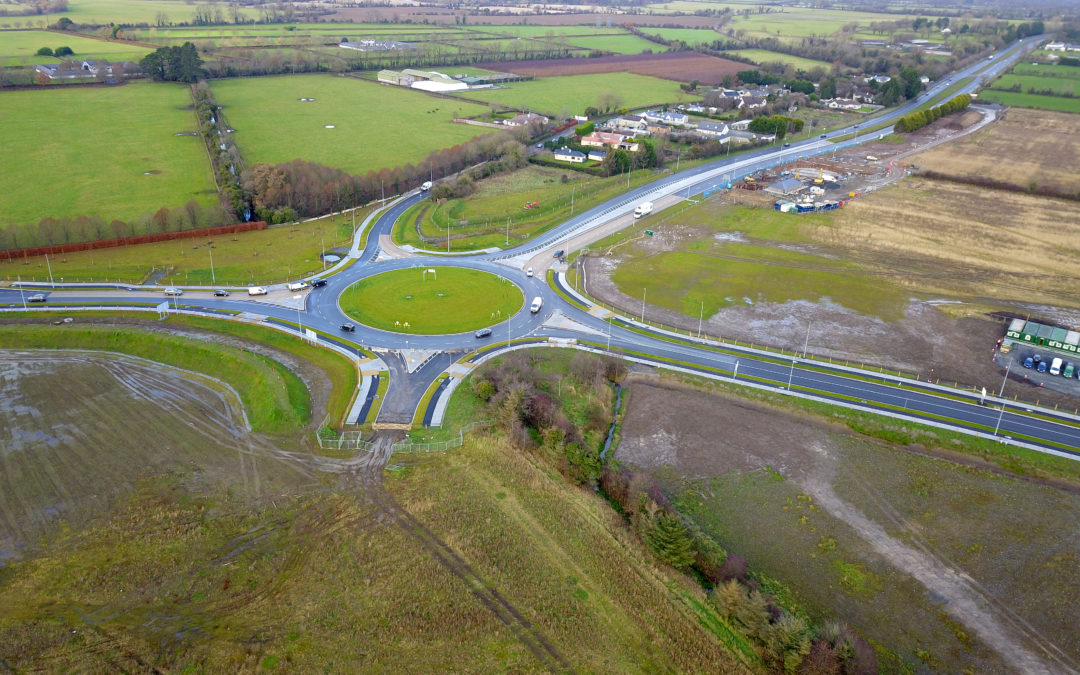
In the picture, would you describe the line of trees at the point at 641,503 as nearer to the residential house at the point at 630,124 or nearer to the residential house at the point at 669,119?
the residential house at the point at 630,124

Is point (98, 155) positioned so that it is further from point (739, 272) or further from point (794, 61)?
point (794, 61)

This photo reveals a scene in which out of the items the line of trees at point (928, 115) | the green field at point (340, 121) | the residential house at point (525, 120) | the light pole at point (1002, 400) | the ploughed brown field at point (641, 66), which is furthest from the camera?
the ploughed brown field at point (641, 66)

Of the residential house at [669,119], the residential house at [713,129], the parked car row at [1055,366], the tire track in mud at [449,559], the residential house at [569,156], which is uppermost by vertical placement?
the residential house at [669,119]

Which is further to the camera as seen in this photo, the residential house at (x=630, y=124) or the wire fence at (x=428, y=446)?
the residential house at (x=630, y=124)

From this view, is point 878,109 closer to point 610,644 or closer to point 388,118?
point 388,118

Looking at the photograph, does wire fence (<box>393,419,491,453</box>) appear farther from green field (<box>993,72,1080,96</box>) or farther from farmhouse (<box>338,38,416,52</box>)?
green field (<box>993,72,1080,96</box>)

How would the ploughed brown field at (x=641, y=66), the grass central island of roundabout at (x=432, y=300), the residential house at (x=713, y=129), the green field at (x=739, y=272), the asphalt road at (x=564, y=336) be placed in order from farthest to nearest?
the ploughed brown field at (x=641, y=66) → the residential house at (x=713, y=129) → the green field at (x=739, y=272) → the grass central island of roundabout at (x=432, y=300) → the asphalt road at (x=564, y=336)

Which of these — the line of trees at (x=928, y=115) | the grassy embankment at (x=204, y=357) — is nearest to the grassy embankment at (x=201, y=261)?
the grassy embankment at (x=204, y=357)
